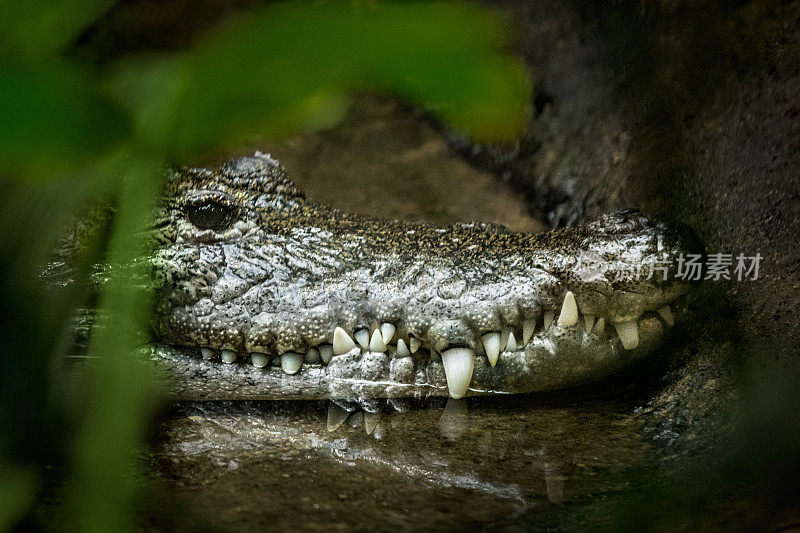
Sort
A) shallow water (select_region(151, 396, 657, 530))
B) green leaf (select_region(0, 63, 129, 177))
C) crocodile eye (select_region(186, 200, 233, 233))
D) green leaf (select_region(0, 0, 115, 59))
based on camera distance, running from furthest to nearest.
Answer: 1. crocodile eye (select_region(186, 200, 233, 233))
2. shallow water (select_region(151, 396, 657, 530))
3. green leaf (select_region(0, 0, 115, 59))
4. green leaf (select_region(0, 63, 129, 177))

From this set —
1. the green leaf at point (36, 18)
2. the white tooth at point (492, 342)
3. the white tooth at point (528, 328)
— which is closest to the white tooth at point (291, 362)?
the white tooth at point (492, 342)

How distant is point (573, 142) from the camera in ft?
13.2

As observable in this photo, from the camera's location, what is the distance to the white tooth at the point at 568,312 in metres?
2.11

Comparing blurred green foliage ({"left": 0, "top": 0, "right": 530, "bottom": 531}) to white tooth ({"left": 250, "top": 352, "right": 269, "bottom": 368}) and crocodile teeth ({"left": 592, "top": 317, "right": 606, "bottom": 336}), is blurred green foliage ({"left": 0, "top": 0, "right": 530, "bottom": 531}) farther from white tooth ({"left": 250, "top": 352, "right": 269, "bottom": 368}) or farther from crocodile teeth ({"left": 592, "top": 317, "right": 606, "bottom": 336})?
crocodile teeth ({"left": 592, "top": 317, "right": 606, "bottom": 336})

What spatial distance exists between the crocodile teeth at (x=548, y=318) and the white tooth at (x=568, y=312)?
1.0 inches

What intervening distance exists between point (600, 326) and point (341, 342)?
34.7 inches

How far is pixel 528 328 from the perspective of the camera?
216cm

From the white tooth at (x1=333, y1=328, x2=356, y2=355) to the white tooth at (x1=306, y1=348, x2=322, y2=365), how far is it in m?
0.09

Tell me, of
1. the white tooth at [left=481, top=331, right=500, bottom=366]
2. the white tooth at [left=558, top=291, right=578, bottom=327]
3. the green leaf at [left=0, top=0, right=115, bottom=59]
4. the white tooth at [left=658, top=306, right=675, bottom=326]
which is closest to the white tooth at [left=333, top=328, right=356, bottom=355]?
the white tooth at [left=481, top=331, right=500, bottom=366]

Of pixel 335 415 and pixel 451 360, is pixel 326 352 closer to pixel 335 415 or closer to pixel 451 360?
pixel 335 415

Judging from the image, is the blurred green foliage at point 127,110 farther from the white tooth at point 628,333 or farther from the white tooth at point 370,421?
the white tooth at point 628,333

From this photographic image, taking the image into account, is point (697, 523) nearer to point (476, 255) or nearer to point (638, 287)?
point (638, 287)

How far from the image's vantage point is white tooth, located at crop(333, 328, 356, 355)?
2221 millimetres

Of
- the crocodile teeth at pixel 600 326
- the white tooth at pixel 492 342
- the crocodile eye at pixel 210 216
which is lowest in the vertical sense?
the white tooth at pixel 492 342
